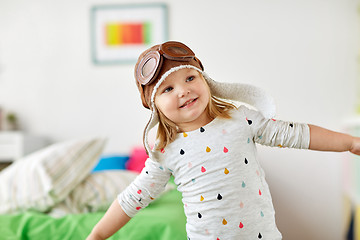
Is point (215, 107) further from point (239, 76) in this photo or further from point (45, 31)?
point (45, 31)


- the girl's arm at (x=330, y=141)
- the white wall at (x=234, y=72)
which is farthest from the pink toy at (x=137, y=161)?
the girl's arm at (x=330, y=141)

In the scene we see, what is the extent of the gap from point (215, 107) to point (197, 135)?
93 millimetres

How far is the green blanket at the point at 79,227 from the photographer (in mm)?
1237

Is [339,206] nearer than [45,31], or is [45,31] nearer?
[339,206]

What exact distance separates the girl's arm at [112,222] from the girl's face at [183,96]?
0.28 metres

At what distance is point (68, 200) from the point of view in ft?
5.32

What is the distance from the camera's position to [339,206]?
272cm

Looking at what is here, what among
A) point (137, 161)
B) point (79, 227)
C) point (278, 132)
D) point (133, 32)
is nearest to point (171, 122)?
point (278, 132)

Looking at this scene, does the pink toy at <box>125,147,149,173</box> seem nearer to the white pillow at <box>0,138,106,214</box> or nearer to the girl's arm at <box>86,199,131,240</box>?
the white pillow at <box>0,138,106,214</box>

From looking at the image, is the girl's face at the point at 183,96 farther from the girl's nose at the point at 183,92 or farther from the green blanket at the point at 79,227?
the green blanket at the point at 79,227

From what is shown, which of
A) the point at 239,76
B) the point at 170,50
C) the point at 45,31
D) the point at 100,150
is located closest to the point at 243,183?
the point at 170,50

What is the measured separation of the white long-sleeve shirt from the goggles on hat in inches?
6.1

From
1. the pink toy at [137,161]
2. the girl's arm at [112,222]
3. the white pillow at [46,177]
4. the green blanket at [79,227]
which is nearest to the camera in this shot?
the girl's arm at [112,222]

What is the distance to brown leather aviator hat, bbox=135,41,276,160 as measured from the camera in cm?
87
